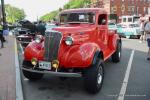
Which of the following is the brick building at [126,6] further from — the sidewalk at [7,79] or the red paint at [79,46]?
the red paint at [79,46]

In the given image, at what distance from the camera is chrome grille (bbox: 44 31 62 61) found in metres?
7.87

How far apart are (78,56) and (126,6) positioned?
88653mm

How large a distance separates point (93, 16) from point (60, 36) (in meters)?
1.90

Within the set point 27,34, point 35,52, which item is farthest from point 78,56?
point 27,34

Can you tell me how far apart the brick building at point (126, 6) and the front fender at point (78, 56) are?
8445cm

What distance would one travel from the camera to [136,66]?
11.3 metres

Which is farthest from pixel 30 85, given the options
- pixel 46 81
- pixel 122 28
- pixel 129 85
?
pixel 122 28

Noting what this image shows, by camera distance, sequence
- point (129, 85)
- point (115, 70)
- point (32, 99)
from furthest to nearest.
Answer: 1. point (115, 70)
2. point (129, 85)
3. point (32, 99)

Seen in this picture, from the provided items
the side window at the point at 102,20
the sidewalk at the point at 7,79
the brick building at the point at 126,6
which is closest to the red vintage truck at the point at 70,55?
the side window at the point at 102,20

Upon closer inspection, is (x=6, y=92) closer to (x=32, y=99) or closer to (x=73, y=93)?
(x=32, y=99)

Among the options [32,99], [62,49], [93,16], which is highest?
[93,16]

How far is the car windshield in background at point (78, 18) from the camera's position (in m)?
9.44

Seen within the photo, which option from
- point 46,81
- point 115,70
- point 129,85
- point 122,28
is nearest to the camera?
point 129,85

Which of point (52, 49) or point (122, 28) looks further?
point (122, 28)
